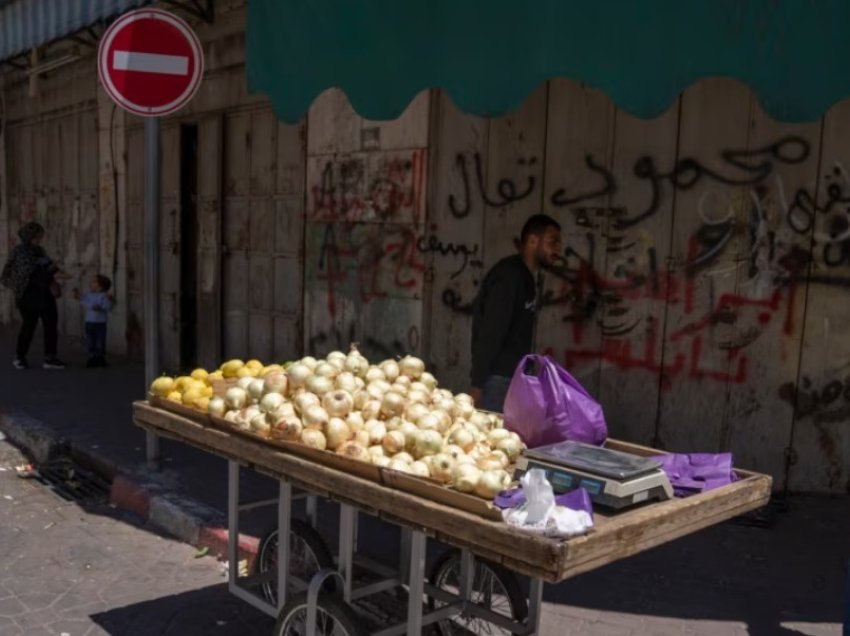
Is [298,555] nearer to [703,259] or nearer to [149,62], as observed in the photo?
[703,259]

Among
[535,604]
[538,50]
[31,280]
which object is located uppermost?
[538,50]

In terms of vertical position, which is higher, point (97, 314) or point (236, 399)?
point (236, 399)

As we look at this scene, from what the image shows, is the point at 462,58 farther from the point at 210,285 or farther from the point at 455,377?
the point at 210,285

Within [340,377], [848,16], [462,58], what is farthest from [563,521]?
[462,58]

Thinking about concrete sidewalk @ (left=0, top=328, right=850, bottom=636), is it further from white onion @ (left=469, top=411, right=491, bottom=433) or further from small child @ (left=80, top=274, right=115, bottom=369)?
Answer: small child @ (left=80, top=274, right=115, bottom=369)

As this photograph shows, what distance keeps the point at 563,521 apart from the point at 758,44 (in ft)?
8.99

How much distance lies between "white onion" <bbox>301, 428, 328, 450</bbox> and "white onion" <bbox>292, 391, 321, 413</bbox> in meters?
0.12

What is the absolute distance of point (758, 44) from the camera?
399 centimetres

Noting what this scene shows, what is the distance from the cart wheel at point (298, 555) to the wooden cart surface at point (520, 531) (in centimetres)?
63

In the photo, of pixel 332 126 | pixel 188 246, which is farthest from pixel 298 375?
pixel 188 246

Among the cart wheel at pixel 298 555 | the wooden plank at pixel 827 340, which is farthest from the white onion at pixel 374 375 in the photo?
the wooden plank at pixel 827 340

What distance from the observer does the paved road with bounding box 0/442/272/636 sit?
4.08 m

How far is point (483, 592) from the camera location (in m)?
3.75

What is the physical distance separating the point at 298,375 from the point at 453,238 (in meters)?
3.53
